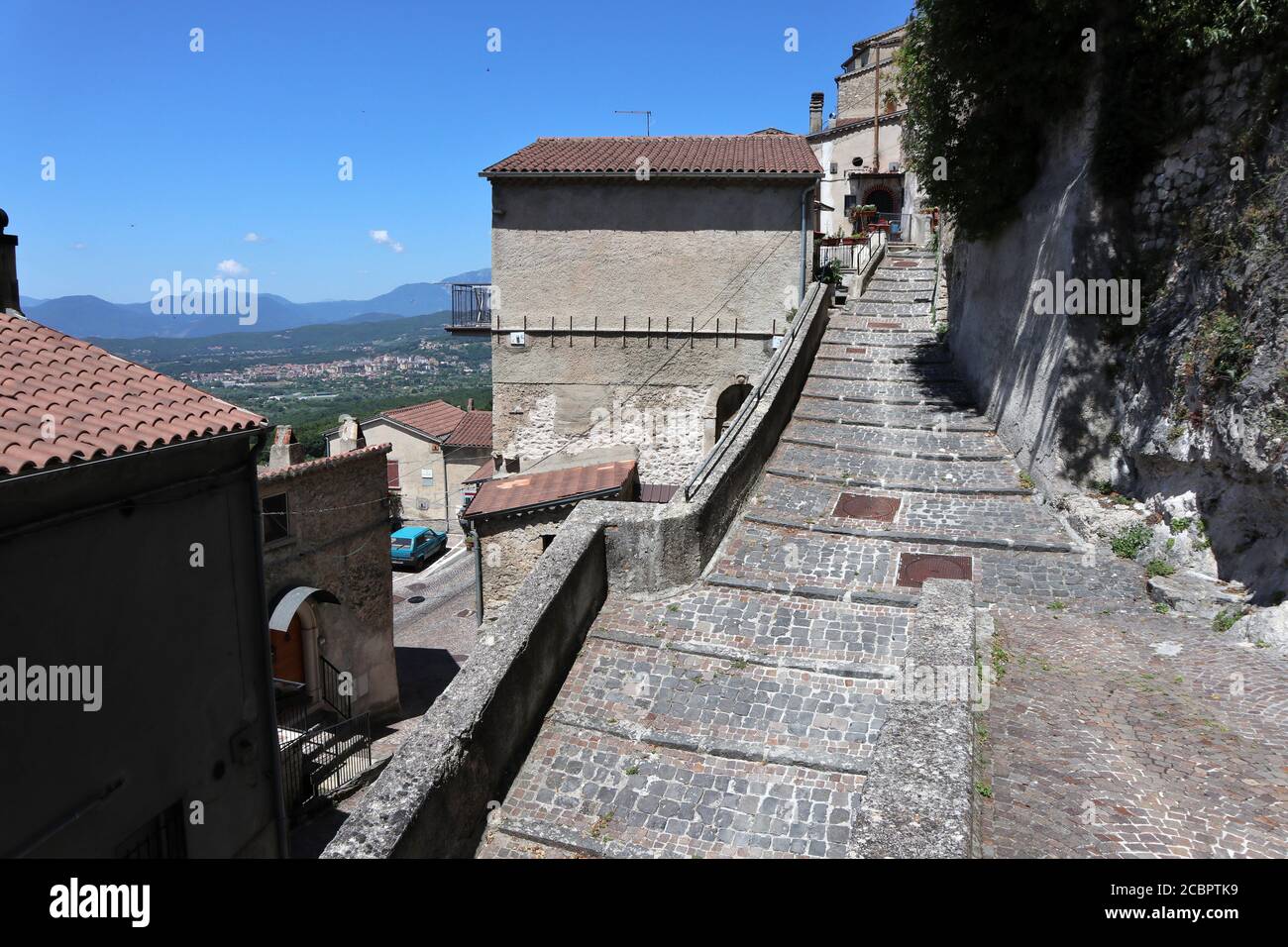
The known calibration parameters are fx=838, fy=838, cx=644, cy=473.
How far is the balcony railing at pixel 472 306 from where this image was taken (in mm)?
18047

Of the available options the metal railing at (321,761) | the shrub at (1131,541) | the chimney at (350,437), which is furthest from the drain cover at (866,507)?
the chimney at (350,437)

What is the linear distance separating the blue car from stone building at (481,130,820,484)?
15.3m

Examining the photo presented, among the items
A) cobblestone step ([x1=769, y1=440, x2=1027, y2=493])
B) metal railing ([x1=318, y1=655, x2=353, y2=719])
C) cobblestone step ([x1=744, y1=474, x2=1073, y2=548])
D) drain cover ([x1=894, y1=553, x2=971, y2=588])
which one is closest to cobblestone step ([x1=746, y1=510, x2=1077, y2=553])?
cobblestone step ([x1=744, y1=474, x2=1073, y2=548])

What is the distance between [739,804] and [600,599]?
282 cm

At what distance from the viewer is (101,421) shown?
6.91 meters

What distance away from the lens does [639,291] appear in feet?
57.9

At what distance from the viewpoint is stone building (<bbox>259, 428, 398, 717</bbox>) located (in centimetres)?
1517

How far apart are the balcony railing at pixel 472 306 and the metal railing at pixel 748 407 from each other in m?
6.80

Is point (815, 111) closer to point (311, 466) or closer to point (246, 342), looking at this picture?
point (311, 466)

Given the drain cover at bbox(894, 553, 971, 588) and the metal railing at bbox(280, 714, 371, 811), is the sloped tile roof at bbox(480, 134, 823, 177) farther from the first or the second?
the metal railing at bbox(280, 714, 371, 811)

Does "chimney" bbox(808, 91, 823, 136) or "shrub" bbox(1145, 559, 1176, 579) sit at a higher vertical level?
"chimney" bbox(808, 91, 823, 136)
